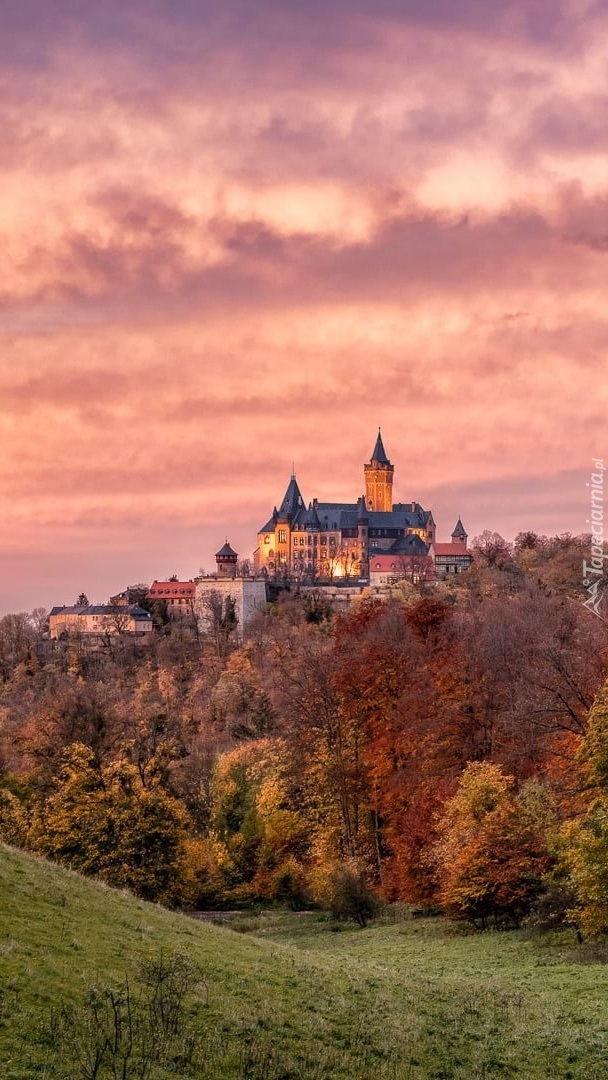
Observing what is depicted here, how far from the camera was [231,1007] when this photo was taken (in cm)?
1694

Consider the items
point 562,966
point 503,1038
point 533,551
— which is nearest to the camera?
point 503,1038

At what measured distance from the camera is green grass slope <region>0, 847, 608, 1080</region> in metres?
14.5

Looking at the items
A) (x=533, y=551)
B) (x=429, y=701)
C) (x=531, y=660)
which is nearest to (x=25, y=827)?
(x=429, y=701)

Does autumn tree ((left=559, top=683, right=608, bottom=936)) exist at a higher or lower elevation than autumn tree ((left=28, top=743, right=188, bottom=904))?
higher

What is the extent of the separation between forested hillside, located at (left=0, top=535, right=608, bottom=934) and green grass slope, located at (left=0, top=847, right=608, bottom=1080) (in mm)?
7601

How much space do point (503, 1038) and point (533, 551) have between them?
13506 centimetres

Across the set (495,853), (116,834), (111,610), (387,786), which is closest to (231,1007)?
(495,853)

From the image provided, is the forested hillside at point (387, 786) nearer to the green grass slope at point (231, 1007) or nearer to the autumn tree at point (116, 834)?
the autumn tree at point (116, 834)

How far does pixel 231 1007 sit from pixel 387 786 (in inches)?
1195

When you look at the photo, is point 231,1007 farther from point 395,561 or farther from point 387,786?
point 395,561

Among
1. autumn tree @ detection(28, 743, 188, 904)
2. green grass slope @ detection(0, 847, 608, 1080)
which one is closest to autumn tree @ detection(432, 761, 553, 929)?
green grass slope @ detection(0, 847, 608, 1080)

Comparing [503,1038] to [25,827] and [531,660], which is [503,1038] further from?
[25,827]

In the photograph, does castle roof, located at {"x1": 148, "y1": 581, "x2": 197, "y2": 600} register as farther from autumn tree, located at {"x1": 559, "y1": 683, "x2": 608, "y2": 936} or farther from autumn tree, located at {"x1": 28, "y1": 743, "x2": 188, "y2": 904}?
autumn tree, located at {"x1": 559, "y1": 683, "x2": 608, "y2": 936}

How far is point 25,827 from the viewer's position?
47906mm
